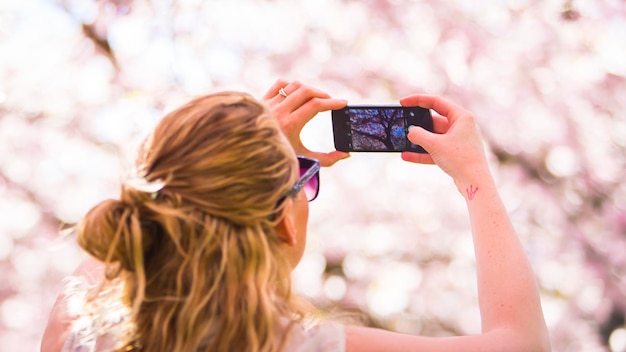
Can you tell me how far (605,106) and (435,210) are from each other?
1.21 metres

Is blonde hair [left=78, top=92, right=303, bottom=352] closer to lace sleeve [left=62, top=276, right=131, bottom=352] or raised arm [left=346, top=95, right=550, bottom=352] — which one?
lace sleeve [left=62, top=276, right=131, bottom=352]

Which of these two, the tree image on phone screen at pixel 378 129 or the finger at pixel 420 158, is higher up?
the tree image on phone screen at pixel 378 129

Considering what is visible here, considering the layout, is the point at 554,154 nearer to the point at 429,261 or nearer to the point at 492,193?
the point at 429,261

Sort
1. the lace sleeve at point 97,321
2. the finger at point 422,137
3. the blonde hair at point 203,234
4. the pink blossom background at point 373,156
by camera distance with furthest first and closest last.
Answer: the pink blossom background at point 373,156 < the finger at point 422,137 < the lace sleeve at point 97,321 < the blonde hair at point 203,234

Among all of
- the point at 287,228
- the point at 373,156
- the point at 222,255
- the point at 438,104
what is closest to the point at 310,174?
the point at 287,228

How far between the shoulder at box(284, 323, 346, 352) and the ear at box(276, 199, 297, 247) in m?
0.15

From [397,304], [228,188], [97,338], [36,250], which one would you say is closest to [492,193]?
[228,188]

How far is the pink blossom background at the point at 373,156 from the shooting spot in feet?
16.5

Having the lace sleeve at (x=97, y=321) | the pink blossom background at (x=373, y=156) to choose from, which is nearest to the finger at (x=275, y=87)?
the lace sleeve at (x=97, y=321)

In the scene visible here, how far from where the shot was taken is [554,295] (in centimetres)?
513

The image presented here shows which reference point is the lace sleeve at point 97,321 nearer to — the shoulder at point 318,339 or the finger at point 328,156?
the shoulder at point 318,339

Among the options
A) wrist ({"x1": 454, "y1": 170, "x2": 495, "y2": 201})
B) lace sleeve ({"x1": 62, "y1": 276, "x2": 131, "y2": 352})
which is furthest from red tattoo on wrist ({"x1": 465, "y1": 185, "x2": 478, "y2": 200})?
lace sleeve ({"x1": 62, "y1": 276, "x2": 131, "y2": 352})

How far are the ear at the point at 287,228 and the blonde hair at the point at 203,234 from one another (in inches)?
1.3

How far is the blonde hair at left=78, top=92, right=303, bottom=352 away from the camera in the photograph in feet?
4.18
